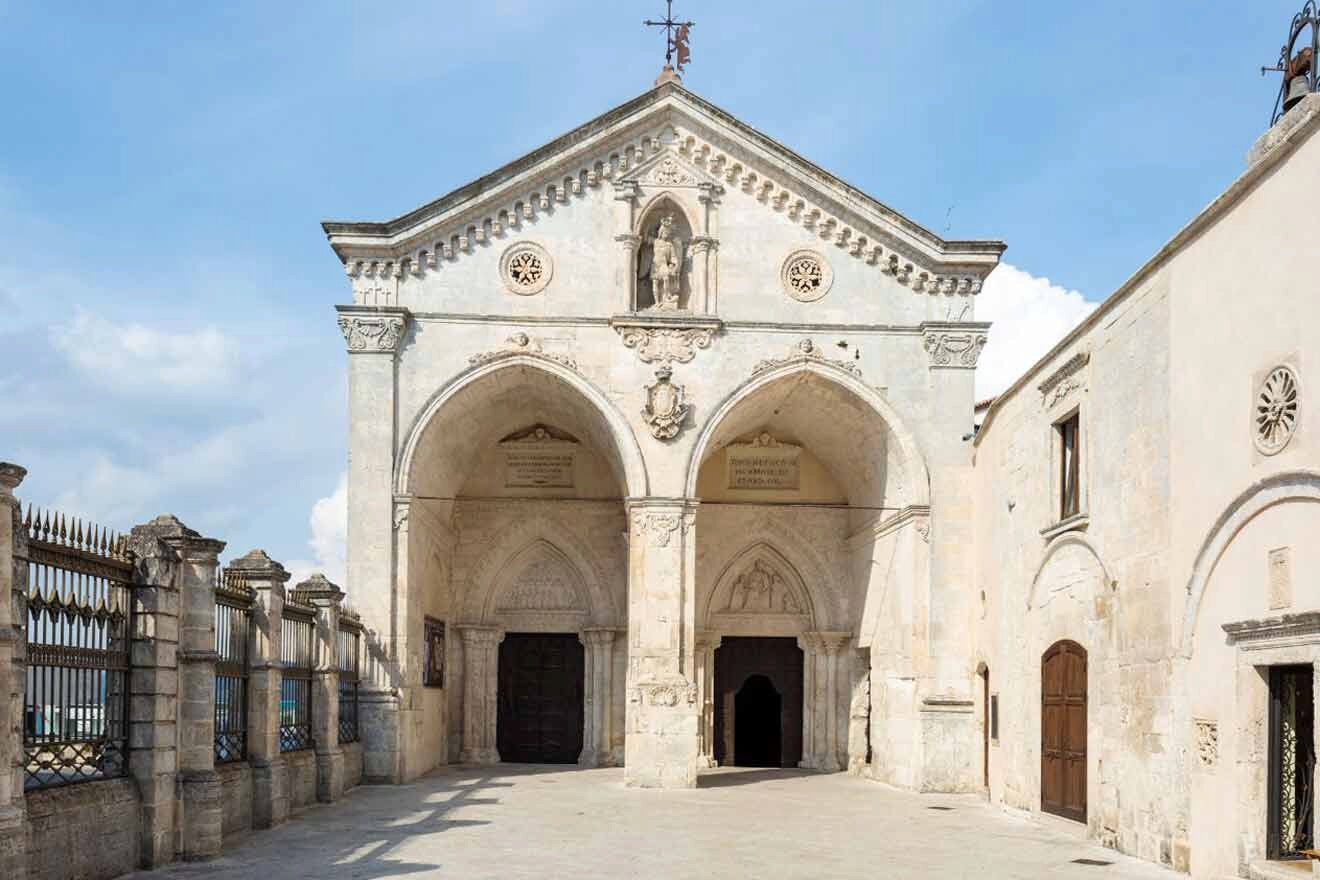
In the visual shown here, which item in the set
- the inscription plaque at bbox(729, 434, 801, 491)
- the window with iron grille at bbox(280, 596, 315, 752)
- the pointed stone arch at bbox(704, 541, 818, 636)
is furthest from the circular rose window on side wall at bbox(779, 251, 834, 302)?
the window with iron grille at bbox(280, 596, 315, 752)

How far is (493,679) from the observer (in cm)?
2727

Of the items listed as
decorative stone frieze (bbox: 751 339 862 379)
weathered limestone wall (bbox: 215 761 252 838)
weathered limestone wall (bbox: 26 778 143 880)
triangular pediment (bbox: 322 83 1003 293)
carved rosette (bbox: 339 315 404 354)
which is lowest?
weathered limestone wall (bbox: 215 761 252 838)

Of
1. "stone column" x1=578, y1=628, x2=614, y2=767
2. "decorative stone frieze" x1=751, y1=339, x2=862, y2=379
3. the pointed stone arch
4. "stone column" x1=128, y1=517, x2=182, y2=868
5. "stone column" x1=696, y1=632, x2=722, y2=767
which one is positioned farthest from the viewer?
the pointed stone arch

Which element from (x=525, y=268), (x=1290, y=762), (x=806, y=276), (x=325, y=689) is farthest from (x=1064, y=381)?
(x=325, y=689)

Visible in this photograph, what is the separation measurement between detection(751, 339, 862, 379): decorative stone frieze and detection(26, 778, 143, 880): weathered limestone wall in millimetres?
13211

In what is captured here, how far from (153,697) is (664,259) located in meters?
12.8

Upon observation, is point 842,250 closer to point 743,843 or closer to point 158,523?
point 743,843

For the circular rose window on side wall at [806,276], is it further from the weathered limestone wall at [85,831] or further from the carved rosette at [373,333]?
the weathered limestone wall at [85,831]

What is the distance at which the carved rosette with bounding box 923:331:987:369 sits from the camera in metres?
23.4

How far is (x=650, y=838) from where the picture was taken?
52.2 feet

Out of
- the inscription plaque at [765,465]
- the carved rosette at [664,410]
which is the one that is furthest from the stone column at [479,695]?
the carved rosette at [664,410]

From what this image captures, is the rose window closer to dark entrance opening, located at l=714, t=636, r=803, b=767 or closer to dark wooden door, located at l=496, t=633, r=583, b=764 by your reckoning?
dark entrance opening, located at l=714, t=636, r=803, b=767

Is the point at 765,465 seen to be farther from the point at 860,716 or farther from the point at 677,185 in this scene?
the point at 677,185

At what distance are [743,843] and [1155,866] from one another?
438 cm
